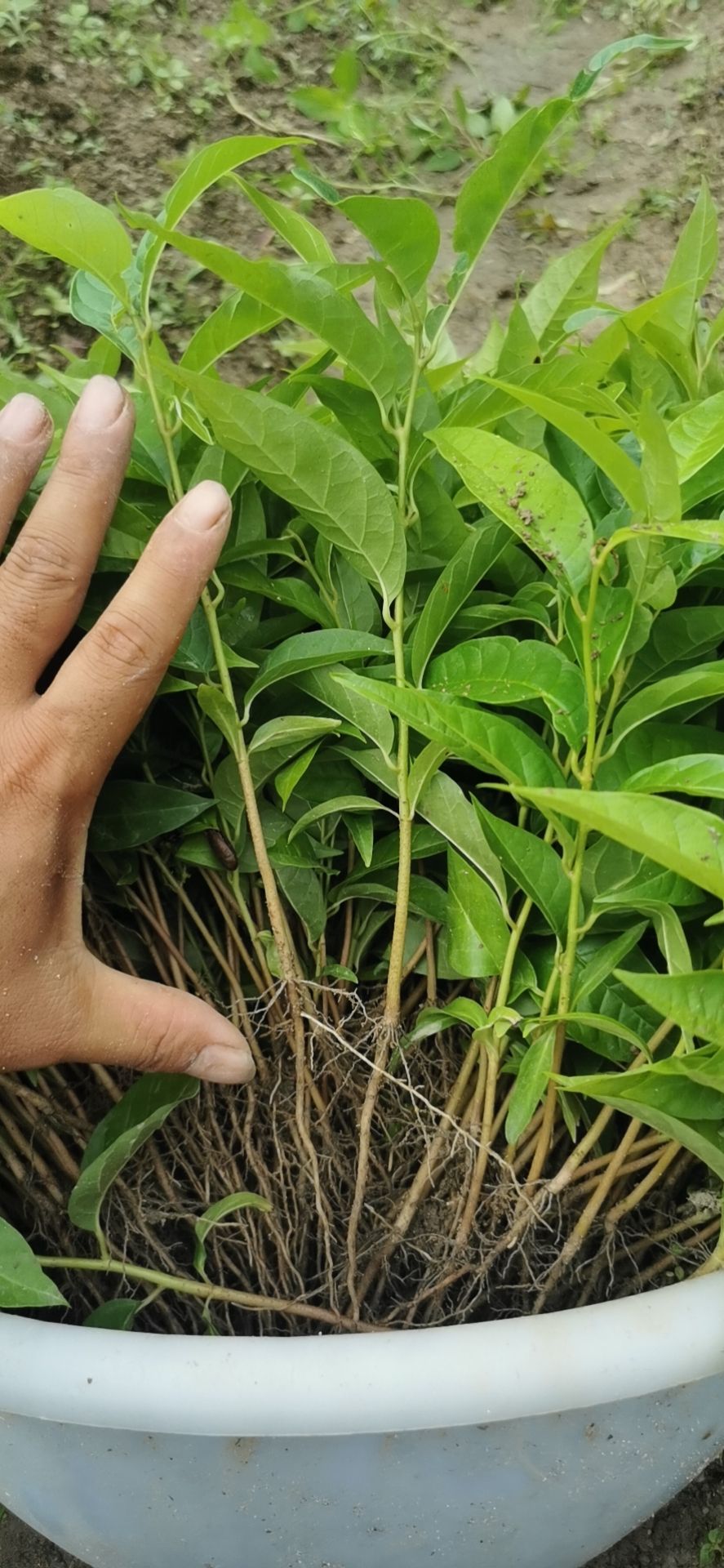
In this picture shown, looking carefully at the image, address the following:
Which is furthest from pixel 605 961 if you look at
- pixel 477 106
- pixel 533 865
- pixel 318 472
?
pixel 477 106

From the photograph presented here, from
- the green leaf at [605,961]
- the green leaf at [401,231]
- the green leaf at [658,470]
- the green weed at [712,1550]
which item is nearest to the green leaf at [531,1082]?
the green leaf at [605,961]

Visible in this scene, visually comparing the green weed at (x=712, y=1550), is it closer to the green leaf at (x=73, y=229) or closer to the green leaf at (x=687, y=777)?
the green leaf at (x=687, y=777)

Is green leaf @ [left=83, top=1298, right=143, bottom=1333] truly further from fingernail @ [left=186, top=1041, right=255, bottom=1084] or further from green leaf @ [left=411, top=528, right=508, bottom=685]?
green leaf @ [left=411, top=528, right=508, bottom=685]

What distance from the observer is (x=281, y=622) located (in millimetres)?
611

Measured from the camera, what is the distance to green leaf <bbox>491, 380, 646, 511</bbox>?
412 millimetres

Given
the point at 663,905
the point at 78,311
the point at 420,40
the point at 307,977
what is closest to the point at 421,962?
the point at 307,977

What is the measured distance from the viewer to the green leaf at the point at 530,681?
1.56ft

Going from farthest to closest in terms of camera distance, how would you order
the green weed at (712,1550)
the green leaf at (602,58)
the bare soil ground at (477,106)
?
the bare soil ground at (477,106)
the green weed at (712,1550)
the green leaf at (602,58)

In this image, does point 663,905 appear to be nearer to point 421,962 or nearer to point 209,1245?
point 421,962

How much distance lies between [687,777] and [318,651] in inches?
7.8

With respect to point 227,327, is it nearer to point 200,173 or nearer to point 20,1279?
point 200,173

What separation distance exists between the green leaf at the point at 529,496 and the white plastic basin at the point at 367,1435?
35cm

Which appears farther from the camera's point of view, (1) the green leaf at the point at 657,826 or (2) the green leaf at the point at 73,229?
(2) the green leaf at the point at 73,229

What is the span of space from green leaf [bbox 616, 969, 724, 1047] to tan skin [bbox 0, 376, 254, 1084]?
28 centimetres
